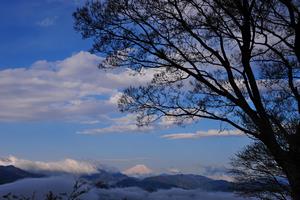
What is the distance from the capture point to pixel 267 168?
24531 mm

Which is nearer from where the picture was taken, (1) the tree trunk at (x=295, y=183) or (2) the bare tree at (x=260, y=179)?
(1) the tree trunk at (x=295, y=183)

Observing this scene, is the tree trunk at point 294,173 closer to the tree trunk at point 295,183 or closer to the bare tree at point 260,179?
the tree trunk at point 295,183

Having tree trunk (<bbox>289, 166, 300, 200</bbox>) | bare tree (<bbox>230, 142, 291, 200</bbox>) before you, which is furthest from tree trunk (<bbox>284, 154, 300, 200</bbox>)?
bare tree (<bbox>230, 142, 291, 200</bbox>)

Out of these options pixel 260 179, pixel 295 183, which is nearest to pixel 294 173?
pixel 295 183

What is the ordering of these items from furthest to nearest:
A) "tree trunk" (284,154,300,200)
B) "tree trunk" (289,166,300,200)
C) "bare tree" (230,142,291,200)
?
1. "bare tree" (230,142,291,200)
2. "tree trunk" (289,166,300,200)
3. "tree trunk" (284,154,300,200)

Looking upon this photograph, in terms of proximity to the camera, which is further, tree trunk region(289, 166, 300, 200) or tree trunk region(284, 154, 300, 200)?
tree trunk region(289, 166, 300, 200)

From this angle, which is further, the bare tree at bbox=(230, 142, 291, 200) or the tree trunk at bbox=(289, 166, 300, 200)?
the bare tree at bbox=(230, 142, 291, 200)

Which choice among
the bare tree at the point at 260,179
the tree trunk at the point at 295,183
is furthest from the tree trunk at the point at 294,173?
the bare tree at the point at 260,179

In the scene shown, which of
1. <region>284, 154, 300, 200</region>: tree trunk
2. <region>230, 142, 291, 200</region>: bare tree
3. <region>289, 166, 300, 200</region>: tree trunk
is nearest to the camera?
<region>284, 154, 300, 200</region>: tree trunk

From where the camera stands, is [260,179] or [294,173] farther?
[260,179]

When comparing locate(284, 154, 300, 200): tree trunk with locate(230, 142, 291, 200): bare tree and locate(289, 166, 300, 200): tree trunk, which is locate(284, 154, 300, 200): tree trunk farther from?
locate(230, 142, 291, 200): bare tree

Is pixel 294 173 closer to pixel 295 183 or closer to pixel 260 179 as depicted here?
pixel 295 183

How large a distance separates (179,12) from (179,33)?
55cm

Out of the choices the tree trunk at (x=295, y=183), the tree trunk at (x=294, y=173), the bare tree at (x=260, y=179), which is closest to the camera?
the tree trunk at (x=294, y=173)
